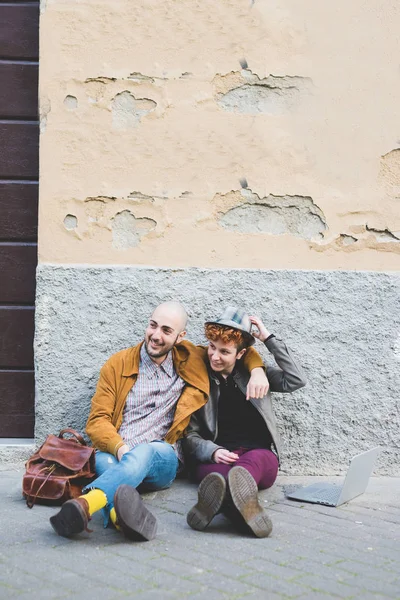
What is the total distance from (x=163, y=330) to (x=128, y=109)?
1.33 m

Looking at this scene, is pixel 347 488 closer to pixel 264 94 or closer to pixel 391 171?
pixel 391 171

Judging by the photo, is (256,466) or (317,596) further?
(256,466)

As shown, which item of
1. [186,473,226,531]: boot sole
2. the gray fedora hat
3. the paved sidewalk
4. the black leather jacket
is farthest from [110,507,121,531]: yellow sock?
the gray fedora hat

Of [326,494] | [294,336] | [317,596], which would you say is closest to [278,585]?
[317,596]

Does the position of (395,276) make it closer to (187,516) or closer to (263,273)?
(263,273)

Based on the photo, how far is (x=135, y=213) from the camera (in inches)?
169

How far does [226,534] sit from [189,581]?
60cm

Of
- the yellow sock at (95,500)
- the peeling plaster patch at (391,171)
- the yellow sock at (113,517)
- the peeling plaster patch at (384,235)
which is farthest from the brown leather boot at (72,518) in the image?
the peeling plaster patch at (391,171)

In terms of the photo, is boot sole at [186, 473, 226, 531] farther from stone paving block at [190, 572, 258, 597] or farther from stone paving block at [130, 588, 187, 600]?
stone paving block at [130, 588, 187, 600]

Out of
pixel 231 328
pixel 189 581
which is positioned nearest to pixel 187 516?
pixel 189 581

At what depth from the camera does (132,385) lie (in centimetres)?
393

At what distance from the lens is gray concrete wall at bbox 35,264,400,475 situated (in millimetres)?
4219

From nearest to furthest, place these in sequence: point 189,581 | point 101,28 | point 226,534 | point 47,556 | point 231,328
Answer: point 189,581
point 47,556
point 226,534
point 231,328
point 101,28

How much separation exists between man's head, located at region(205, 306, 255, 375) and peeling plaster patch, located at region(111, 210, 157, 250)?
71cm
